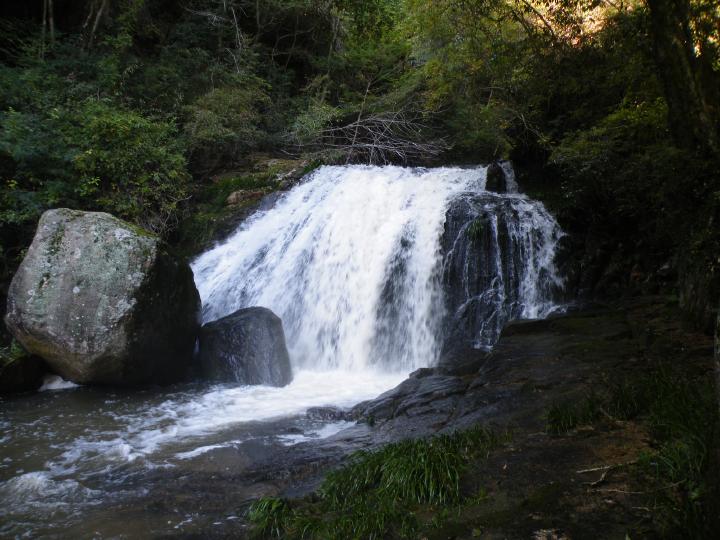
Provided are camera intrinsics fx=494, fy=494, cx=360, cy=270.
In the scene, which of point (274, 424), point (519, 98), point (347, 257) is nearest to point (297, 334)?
point (347, 257)

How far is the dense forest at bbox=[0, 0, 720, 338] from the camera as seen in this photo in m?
6.34

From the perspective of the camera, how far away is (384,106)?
58.2 feet

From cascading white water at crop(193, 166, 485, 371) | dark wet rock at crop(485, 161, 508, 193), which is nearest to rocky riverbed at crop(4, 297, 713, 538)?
cascading white water at crop(193, 166, 485, 371)

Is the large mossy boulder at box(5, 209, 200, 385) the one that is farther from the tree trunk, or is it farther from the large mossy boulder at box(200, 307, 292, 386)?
the tree trunk

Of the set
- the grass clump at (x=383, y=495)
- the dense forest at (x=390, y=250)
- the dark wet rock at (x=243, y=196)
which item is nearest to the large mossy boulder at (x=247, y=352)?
the dense forest at (x=390, y=250)

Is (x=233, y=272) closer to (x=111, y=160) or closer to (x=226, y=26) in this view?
(x=111, y=160)

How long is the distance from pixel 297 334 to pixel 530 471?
7.92 m

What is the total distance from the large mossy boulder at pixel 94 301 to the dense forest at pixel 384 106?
2.79m

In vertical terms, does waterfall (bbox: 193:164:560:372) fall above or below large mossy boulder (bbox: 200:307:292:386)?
above

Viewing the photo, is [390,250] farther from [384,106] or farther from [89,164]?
[384,106]

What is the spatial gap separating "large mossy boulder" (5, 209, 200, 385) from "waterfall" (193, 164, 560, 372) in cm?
276

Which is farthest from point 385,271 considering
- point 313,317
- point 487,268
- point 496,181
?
point 496,181

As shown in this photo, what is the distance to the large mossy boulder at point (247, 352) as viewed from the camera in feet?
32.3

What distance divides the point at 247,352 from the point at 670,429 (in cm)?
780
